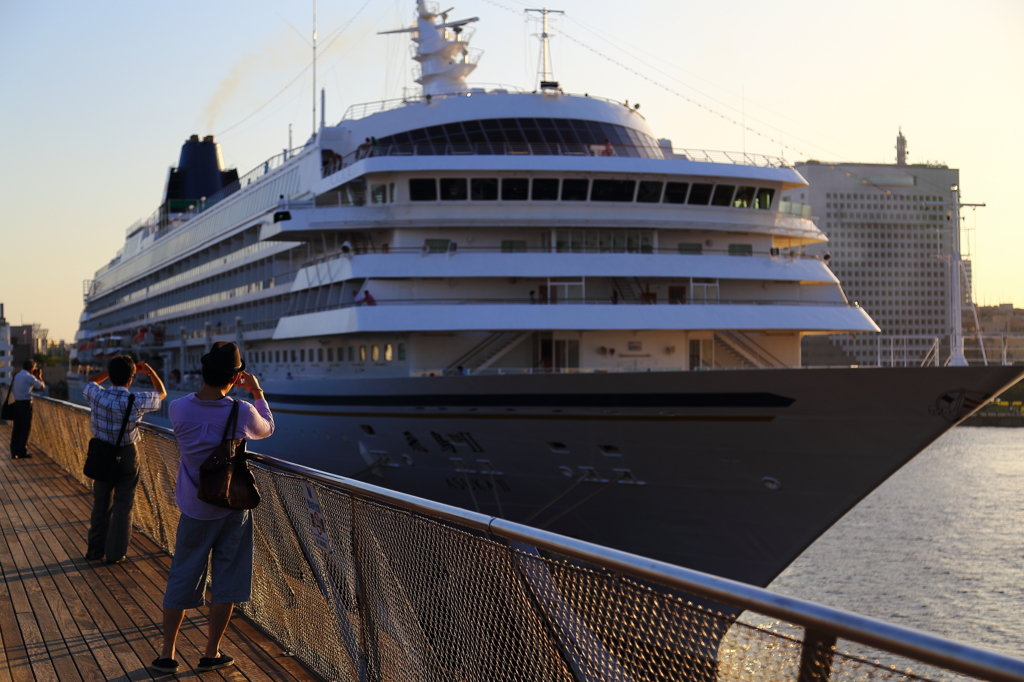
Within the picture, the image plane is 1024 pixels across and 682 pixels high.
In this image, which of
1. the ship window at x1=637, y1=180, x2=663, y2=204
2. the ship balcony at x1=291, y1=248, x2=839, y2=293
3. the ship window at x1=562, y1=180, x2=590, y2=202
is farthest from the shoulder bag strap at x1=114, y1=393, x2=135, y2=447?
the ship window at x1=637, y1=180, x2=663, y2=204

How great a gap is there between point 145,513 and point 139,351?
102 ft

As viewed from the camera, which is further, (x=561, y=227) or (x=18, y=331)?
(x=18, y=331)

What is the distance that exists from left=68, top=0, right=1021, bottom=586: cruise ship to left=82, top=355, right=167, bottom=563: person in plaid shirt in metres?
6.89

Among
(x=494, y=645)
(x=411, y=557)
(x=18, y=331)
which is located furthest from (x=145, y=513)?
(x=18, y=331)

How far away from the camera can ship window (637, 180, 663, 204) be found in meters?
Answer: 18.1

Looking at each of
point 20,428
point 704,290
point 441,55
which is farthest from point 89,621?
point 441,55

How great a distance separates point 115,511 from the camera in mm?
8031

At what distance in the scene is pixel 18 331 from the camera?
5404 inches

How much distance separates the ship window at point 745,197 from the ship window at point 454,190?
17.8 feet

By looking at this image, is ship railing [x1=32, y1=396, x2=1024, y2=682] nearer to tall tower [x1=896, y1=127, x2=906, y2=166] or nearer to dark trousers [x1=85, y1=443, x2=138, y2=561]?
dark trousers [x1=85, y1=443, x2=138, y2=561]

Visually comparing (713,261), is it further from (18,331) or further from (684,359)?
(18,331)

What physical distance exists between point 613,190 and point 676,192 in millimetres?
1279

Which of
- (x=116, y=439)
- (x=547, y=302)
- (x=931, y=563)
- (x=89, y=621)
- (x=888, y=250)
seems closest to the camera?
(x=89, y=621)

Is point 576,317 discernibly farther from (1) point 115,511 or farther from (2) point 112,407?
(2) point 112,407
